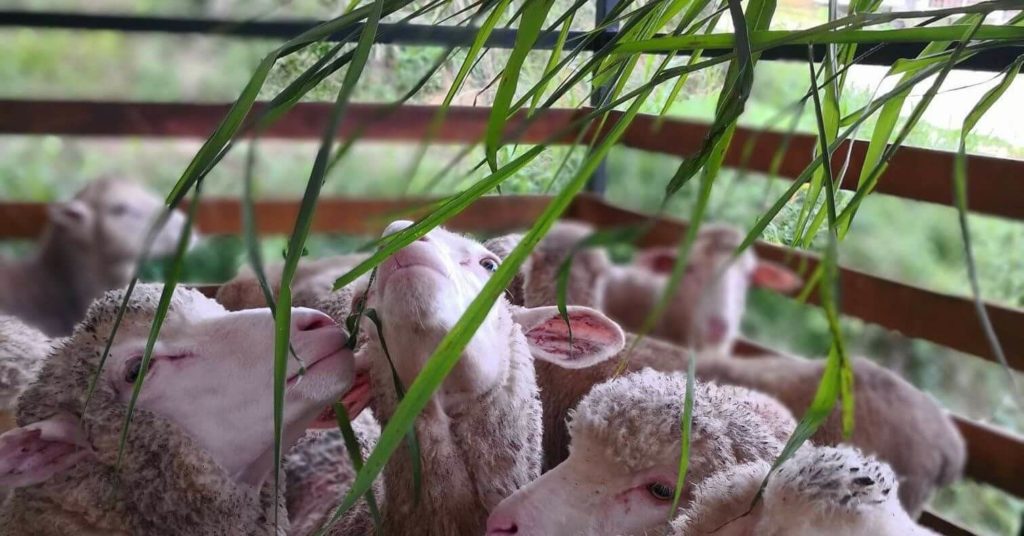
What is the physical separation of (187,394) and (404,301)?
260mm

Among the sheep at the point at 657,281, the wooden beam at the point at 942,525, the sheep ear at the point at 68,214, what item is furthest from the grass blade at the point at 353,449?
the sheep ear at the point at 68,214

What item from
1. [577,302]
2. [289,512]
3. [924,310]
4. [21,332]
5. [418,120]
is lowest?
[289,512]

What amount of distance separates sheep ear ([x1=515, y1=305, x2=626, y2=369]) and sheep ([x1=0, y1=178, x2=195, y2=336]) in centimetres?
204

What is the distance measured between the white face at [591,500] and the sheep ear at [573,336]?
13 cm

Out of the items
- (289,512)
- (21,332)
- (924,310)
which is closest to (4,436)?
(289,512)

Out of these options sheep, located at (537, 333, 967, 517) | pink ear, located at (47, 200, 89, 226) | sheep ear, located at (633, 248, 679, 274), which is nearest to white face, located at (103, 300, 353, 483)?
sheep, located at (537, 333, 967, 517)

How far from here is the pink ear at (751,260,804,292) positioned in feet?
7.26

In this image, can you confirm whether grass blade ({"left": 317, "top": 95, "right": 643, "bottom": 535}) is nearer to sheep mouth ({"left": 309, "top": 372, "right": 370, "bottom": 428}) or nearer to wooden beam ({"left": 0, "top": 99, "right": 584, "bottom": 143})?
sheep mouth ({"left": 309, "top": 372, "right": 370, "bottom": 428})

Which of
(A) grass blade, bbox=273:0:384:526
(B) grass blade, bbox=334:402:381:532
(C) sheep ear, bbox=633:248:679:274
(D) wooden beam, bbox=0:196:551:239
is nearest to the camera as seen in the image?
(A) grass blade, bbox=273:0:384:526

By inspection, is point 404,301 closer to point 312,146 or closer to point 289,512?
point 289,512

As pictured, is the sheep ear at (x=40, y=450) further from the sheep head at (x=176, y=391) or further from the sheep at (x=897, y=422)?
the sheep at (x=897, y=422)

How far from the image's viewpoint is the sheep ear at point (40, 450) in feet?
2.75

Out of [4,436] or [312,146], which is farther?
[312,146]

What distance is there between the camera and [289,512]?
1.28m
